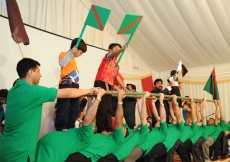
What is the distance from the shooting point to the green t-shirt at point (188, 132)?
383 centimetres

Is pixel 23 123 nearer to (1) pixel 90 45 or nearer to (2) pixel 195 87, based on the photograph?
(1) pixel 90 45

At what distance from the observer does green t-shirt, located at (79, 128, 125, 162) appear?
2.43 meters

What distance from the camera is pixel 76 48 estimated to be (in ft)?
8.68

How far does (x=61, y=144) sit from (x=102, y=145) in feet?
1.64

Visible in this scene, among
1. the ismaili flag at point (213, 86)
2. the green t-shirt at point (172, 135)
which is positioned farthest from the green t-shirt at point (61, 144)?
the ismaili flag at point (213, 86)

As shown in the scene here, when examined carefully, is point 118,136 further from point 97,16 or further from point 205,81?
point 205,81

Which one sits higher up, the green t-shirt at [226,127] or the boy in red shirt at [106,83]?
the boy in red shirt at [106,83]

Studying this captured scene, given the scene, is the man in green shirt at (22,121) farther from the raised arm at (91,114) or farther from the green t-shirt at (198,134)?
the green t-shirt at (198,134)

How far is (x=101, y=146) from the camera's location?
2.54 meters

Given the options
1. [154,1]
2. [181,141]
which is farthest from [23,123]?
[154,1]

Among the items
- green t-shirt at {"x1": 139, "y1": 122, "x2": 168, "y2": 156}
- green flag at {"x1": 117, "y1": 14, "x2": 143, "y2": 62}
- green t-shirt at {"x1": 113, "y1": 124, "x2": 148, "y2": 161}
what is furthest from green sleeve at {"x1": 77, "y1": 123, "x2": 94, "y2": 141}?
green flag at {"x1": 117, "y1": 14, "x2": 143, "y2": 62}

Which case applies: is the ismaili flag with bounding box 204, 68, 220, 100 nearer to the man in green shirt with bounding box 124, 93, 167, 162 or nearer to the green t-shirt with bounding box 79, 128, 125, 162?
the man in green shirt with bounding box 124, 93, 167, 162

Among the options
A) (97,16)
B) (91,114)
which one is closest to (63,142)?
(91,114)

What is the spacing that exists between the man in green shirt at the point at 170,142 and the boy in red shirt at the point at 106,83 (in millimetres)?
652
